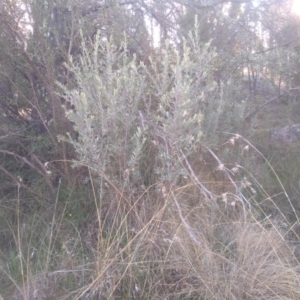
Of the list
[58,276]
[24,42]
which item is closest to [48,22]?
[24,42]

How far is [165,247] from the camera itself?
3211mm

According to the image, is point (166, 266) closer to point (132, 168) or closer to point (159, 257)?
point (159, 257)

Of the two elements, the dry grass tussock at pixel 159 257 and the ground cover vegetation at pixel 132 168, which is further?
the ground cover vegetation at pixel 132 168

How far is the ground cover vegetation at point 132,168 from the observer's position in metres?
3.03

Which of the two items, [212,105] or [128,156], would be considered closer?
[128,156]

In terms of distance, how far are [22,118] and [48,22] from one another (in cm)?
85

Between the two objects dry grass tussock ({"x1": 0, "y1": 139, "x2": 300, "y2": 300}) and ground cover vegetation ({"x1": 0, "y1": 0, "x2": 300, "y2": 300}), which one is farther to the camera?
ground cover vegetation ({"x1": 0, "y1": 0, "x2": 300, "y2": 300})

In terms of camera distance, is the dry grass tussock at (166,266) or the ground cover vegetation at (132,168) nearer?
the dry grass tussock at (166,266)

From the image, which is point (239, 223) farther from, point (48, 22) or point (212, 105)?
point (48, 22)

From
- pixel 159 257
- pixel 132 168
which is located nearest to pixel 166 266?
pixel 159 257

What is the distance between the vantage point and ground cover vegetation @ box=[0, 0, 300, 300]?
9.93ft

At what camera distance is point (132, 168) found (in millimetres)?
3361

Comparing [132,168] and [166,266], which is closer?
[166,266]

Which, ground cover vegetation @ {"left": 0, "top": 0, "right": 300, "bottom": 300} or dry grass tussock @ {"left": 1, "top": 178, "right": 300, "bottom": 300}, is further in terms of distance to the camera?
ground cover vegetation @ {"left": 0, "top": 0, "right": 300, "bottom": 300}
